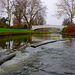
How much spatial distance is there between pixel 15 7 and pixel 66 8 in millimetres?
12426

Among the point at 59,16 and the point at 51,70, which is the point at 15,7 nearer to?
the point at 59,16

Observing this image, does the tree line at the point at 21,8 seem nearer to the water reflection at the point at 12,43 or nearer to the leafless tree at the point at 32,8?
the leafless tree at the point at 32,8

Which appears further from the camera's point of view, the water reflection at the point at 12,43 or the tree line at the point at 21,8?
the tree line at the point at 21,8

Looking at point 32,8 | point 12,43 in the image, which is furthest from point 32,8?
point 12,43

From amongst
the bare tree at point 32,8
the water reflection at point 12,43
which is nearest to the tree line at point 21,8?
the bare tree at point 32,8

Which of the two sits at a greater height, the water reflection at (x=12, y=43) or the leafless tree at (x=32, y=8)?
the leafless tree at (x=32, y=8)

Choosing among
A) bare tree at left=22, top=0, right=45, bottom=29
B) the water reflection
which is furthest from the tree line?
the water reflection

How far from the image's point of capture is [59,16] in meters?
28.2

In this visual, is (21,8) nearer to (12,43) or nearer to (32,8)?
(32,8)

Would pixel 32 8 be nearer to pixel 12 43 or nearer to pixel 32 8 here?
pixel 32 8

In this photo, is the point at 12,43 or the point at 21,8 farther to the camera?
the point at 21,8

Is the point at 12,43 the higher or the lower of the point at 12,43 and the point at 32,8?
the lower

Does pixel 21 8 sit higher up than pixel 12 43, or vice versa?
pixel 21 8

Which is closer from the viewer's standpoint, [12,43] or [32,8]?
[12,43]
